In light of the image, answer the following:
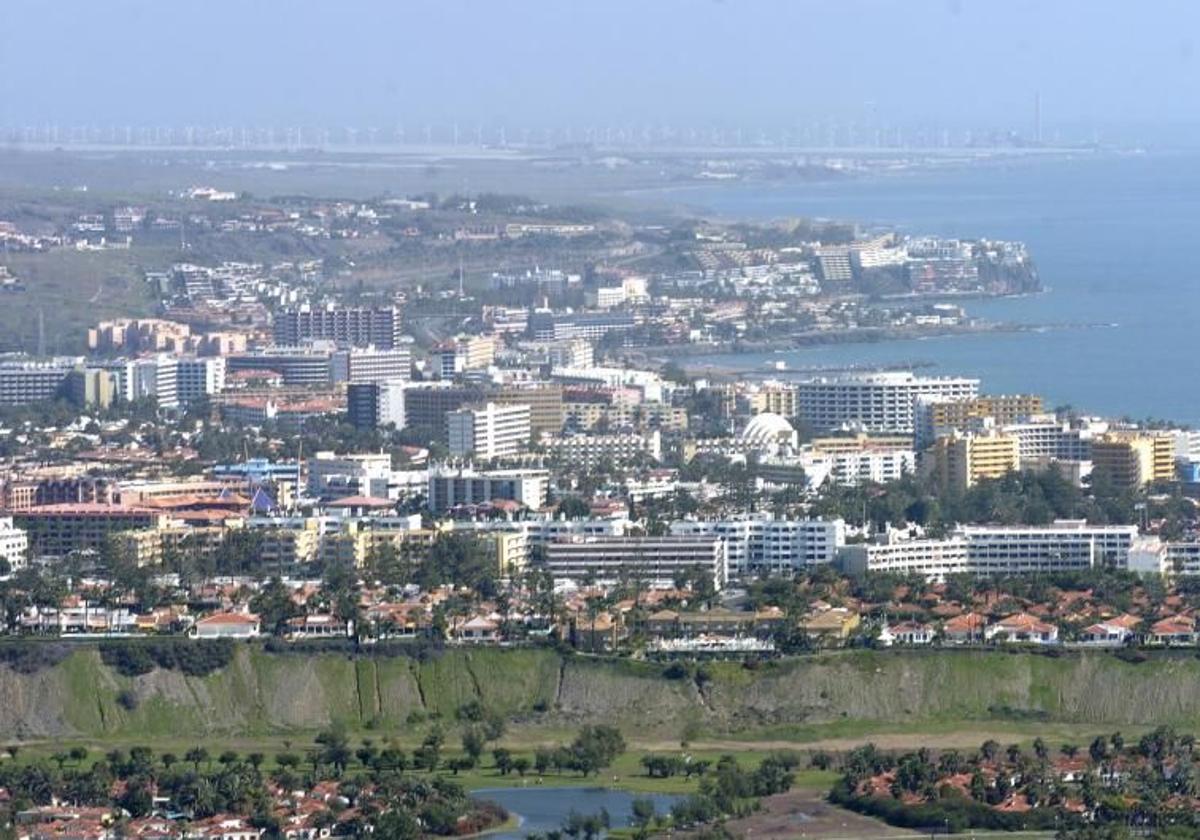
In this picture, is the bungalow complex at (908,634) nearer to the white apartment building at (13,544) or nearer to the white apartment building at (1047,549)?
the white apartment building at (1047,549)

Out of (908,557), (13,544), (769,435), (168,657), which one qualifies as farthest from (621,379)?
(168,657)

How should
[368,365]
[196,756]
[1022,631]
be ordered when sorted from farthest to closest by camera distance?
[368,365] → [1022,631] → [196,756]

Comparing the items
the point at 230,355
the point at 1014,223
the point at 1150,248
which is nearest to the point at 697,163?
the point at 1014,223

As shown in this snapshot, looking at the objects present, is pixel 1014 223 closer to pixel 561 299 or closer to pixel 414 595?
pixel 561 299

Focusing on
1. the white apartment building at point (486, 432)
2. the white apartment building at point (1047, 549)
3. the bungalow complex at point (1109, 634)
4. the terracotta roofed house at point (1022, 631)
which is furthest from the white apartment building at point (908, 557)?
the white apartment building at point (486, 432)

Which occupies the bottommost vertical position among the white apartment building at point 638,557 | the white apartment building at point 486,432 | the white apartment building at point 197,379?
the white apartment building at point 638,557

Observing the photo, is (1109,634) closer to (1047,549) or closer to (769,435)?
(1047,549)

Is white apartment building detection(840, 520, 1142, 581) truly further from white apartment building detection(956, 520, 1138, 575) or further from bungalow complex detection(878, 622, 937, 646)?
bungalow complex detection(878, 622, 937, 646)
